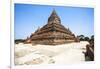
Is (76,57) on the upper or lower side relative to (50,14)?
lower

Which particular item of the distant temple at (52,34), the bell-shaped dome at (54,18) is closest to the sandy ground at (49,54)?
the distant temple at (52,34)

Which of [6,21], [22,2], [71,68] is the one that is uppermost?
[22,2]

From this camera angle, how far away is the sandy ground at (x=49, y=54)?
1.90m

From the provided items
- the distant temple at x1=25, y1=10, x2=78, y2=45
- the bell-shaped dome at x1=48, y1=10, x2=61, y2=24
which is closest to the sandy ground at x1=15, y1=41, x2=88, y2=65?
the distant temple at x1=25, y1=10, x2=78, y2=45

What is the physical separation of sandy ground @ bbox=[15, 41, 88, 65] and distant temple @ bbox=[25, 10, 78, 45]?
0.18 ft

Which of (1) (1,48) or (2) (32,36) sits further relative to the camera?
(2) (32,36)

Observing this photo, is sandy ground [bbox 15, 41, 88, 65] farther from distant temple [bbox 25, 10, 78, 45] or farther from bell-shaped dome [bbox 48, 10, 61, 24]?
bell-shaped dome [bbox 48, 10, 61, 24]

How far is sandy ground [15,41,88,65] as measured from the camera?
190cm

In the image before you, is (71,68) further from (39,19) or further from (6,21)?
(6,21)

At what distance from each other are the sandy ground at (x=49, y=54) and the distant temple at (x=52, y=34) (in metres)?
0.06

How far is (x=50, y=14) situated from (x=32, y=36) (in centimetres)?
33

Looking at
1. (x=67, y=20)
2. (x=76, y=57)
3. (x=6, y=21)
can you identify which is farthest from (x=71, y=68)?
(x=6, y=21)
